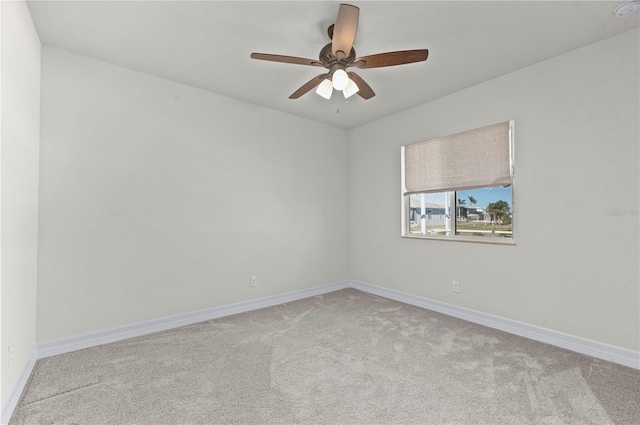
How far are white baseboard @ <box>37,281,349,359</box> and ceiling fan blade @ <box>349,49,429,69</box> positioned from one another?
2.82m

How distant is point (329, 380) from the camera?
203cm

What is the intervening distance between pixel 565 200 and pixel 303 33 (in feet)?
8.45

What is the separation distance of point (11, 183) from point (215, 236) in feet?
5.72

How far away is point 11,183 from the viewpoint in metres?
1.81

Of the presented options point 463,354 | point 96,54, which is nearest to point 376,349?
point 463,354

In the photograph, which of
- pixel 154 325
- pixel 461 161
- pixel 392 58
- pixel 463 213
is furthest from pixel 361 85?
pixel 154 325

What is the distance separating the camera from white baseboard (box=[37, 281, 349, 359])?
2438 mm

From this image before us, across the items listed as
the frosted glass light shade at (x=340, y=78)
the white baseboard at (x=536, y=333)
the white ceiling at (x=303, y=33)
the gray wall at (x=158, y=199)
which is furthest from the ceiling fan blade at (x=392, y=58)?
the white baseboard at (x=536, y=333)

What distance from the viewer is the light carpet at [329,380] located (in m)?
1.68

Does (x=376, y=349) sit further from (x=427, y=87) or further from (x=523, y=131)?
(x=427, y=87)

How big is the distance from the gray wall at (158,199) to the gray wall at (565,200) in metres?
1.91

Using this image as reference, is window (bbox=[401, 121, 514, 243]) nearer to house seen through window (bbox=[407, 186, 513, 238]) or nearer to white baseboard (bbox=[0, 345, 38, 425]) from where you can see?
house seen through window (bbox=[407, 186, 513, 238])

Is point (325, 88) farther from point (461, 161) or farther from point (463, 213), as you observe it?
point (463, 213)

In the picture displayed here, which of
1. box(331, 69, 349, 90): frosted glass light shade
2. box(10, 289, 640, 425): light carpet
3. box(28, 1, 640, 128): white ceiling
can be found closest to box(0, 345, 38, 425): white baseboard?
box(10, 289, 640, 425): light carpet
